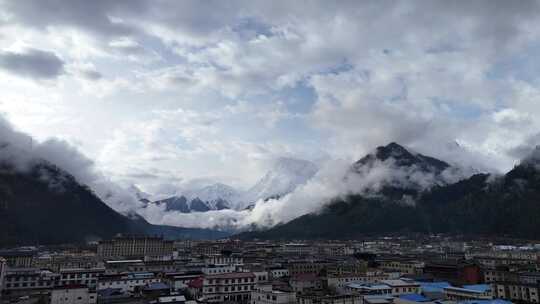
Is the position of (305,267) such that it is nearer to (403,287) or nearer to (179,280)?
(403,287)

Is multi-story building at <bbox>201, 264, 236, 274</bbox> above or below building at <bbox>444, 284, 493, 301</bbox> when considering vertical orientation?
above

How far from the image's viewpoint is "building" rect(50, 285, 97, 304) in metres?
76.5

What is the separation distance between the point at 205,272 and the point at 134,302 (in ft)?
109

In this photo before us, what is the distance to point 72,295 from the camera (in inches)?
3034

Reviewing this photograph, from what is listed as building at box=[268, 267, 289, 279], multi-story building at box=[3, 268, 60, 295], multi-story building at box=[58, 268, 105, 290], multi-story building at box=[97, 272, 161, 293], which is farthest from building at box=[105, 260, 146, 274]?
building at box=[268, 267, 289, 279]

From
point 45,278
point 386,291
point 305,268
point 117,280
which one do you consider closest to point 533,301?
point 386,291

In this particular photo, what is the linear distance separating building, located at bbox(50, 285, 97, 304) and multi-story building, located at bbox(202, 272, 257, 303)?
67.0 feet

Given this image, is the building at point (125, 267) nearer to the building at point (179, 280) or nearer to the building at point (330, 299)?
the building at point (179, 280)

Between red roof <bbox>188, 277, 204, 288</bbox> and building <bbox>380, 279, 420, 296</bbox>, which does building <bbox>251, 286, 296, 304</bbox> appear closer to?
red roof <bbox>188, 277, 204, 288</bbox>

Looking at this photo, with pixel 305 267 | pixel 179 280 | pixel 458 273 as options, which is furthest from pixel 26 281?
pixel 458 273

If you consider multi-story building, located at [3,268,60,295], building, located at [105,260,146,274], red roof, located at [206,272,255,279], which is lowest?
multi-story building, located at [3,268,60,295]

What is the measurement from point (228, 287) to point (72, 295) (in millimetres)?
28412

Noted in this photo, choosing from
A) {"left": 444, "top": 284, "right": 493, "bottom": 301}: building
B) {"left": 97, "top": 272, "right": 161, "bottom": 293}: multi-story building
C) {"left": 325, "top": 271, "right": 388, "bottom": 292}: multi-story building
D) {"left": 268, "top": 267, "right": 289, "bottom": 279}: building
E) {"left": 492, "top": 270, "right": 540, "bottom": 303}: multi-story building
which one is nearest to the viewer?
{"left": 444, "top": 284, "right": 493, "bottom": 301}: building

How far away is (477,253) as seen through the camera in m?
190
